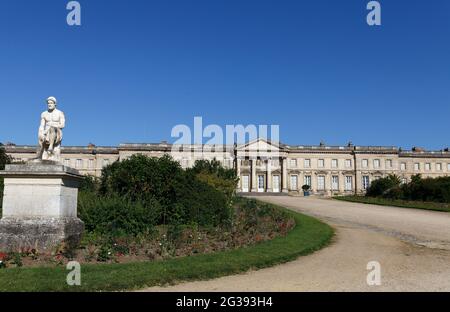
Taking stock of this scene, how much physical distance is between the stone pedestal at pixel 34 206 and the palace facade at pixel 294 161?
5954 centimetres

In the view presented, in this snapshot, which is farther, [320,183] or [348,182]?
[348,182]

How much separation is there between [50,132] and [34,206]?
1.60 meters

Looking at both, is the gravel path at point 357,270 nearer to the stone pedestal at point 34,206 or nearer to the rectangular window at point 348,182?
the stone pedestal at point 34,206

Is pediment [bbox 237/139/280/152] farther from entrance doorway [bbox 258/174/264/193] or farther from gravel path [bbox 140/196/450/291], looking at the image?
gravel path [bbox 140/196/450/291]

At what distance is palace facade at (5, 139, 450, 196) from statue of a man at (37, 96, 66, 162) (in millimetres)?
58887

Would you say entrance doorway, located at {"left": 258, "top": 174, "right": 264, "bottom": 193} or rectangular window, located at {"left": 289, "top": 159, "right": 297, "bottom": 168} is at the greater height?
rectangular window, located at {"left": 289, "top": 159, "right": 297, "bottom": 168}

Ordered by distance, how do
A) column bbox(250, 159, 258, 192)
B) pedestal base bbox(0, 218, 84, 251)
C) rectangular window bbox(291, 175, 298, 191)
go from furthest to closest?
rectangular window bbox(291, 175, 298, 191)
column bbox(250, 159, 258, 192)
pedestal base bbox(0, 218, 84, 251)

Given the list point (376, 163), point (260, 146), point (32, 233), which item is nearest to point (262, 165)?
point (260, 146)

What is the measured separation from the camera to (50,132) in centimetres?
873

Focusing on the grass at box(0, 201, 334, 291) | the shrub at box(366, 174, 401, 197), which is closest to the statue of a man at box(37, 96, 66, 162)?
the grass at box(0, 201, 334, 291)

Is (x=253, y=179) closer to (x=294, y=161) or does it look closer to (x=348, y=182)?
(x=294, y=161)

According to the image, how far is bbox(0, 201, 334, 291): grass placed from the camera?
5.71 metres
